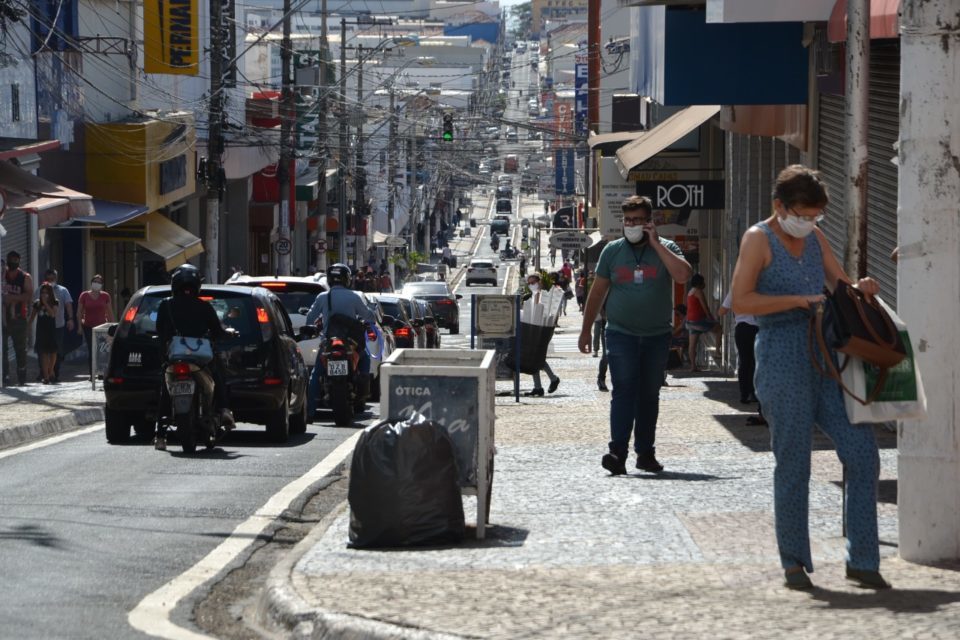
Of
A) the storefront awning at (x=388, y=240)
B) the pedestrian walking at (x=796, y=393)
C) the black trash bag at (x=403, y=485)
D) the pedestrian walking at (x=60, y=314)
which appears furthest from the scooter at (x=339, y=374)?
the storefront awning at (x=388, y=240)

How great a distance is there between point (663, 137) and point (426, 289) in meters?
27.8

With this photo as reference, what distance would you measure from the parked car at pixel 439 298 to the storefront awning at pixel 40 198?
18745 millimetres

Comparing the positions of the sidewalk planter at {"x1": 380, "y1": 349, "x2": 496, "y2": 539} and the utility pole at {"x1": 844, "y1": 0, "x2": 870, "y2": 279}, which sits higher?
the utility pole at {"x1": 844, "y1": 0, "x2": 870, "y2": 279}

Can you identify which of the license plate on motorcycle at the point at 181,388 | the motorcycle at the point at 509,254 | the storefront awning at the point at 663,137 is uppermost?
the storefront awning at the point at 663,137

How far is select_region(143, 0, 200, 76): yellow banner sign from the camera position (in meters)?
42.7

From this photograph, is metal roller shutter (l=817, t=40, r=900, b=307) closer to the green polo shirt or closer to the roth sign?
the green polo shirt

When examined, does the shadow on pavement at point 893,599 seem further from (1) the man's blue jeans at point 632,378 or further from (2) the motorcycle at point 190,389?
(2) the motorcycle at point 190,389

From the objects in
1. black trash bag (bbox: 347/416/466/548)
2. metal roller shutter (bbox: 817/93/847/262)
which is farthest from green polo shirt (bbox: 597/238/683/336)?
metal roller shutter (bbox: 817/93/847/262)

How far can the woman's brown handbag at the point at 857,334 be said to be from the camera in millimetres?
7090

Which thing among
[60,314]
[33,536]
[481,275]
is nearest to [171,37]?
[60,314]

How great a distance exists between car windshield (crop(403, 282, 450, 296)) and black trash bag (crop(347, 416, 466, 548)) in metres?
45.1

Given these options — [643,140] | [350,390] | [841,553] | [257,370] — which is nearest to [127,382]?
[257,370]

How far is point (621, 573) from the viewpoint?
7.84m

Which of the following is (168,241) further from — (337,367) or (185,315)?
(185,315)
